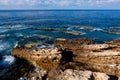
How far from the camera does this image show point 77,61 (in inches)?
1794

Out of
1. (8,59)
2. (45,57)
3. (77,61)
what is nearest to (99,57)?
(77,61)

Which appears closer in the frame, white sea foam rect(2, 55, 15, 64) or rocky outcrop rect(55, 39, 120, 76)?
rocky outcrop rect(55, 39, 120, 76)

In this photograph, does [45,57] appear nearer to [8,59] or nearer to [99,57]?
[99,57]

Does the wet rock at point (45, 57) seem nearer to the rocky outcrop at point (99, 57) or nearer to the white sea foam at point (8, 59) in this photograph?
the rocky outcrop at point (99, 57)

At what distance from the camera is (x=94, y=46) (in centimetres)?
4972

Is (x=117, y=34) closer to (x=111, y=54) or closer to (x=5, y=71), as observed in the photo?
(x=111, y=54)

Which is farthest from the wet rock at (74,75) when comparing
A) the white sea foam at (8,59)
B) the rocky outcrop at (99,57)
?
the white sea foam at (8,59)

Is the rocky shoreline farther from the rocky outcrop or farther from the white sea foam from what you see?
the white sea foam

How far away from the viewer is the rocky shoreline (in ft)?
121

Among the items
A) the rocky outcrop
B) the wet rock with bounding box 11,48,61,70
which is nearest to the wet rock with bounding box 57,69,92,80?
the rocky outcrop

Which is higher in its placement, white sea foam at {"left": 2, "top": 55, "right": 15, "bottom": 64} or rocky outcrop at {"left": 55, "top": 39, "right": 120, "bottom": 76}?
rocky outcrop at {"left": 55, "top": 39, "right": 120, "bottom": 76}

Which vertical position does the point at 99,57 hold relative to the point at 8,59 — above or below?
above

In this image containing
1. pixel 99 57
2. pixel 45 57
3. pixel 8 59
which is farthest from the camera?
pixel 8 59

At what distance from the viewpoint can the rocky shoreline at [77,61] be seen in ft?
121
